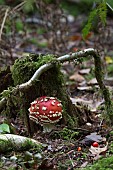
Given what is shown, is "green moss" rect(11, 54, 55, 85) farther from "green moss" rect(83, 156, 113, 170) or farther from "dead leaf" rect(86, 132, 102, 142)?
"green moss" rect(83, 156, 113, 170)

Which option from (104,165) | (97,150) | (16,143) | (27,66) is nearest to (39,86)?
(27,66)

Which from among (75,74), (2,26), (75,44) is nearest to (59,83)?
(2,26)

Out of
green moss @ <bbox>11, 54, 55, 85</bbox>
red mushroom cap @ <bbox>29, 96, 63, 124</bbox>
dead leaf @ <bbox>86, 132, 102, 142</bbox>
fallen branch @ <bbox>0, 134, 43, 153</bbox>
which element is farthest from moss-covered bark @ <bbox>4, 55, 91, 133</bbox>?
fallen branch @ <bbox>0, 134, 43, 153</bbox>

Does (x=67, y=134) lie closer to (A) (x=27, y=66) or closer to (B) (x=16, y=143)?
(B) (x=16, y=143)

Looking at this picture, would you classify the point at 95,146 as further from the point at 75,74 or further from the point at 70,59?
the point at 75,74

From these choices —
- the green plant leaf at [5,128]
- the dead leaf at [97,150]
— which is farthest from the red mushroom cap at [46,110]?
the dead leaf at [97,150]

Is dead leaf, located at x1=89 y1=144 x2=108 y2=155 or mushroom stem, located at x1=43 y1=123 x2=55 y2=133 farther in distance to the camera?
mushroom stem, located at x1=43 y1=123 x2=55 y2=133

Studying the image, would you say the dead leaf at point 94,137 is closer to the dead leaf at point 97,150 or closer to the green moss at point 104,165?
the dead leaf at point 97,150

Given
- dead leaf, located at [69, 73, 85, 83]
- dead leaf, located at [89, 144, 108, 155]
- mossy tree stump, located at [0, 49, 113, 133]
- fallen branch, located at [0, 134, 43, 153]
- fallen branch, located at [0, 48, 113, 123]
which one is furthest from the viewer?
dead leaf, located at [69, 73, 85, 83]
